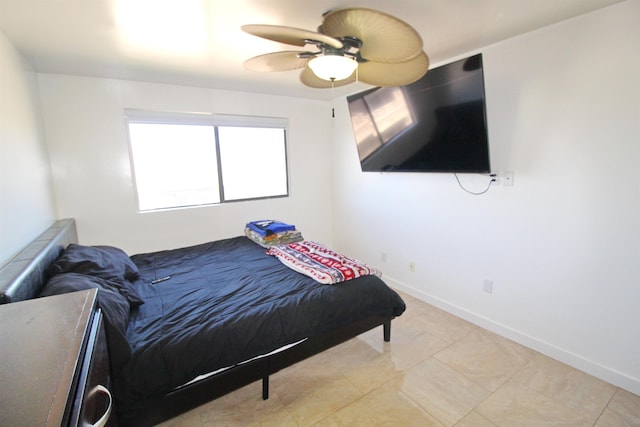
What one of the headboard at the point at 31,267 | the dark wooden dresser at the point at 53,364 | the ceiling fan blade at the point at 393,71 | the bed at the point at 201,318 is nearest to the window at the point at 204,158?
the bed at the point at 201,318

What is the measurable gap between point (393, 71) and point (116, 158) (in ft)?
9.05

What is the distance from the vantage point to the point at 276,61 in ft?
5.74

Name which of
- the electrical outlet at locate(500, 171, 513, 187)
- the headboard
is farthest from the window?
the electrical outlet at locate(500, 171, 513, 187)

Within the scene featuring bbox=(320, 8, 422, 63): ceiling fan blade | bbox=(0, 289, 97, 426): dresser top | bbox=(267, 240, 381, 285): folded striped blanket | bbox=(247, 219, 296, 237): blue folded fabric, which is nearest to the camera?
bbox=(0, 289, 97, 426): dresser top

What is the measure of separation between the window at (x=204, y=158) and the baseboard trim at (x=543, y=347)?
94.8 inches

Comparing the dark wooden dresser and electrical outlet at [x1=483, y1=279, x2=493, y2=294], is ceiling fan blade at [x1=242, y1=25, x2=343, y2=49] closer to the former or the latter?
the dark wooden dresser

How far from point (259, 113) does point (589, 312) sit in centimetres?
362

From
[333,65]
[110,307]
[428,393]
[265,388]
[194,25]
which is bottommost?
[428,393]

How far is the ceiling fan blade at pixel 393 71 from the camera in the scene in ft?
5.66

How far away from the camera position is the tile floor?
1721mm

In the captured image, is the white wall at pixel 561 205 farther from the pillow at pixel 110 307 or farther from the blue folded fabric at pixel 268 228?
the pillow at pixel 110 307

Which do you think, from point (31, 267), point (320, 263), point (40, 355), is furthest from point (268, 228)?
point (40, 355)

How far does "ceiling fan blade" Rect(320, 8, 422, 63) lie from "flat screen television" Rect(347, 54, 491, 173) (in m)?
0.94

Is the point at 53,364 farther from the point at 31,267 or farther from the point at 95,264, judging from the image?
the point at 95,264
